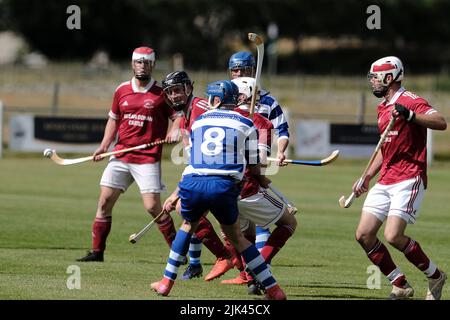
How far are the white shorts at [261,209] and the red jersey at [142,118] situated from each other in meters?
2.37

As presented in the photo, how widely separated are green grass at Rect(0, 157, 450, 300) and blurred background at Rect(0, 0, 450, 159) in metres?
38.1

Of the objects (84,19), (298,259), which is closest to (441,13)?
(84,19)

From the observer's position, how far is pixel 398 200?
10.1m

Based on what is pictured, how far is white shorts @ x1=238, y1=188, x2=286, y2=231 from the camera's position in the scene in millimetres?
10586

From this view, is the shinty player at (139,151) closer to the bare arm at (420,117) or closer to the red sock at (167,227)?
the red sock at (167,227)

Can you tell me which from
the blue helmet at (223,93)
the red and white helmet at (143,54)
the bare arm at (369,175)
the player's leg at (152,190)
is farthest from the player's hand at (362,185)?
the red and white helmet at (143,54)

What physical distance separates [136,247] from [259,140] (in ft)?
14.0

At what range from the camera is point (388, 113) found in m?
10.4

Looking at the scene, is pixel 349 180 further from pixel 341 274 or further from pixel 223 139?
pixel 223 139

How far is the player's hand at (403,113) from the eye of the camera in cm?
970

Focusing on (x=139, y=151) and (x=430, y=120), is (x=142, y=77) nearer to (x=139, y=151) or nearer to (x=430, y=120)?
(x=139, y=151)

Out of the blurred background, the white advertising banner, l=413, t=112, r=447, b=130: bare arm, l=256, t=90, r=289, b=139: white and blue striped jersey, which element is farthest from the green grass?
the blurred background

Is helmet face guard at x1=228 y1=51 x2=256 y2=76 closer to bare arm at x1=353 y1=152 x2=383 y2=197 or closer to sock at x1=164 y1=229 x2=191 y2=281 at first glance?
bare arm at x1=353 y1=152 x2=383 y2=197

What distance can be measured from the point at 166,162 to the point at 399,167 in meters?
22.5
